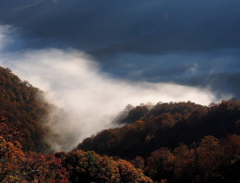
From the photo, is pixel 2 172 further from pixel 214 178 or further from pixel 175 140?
pixel 175 140

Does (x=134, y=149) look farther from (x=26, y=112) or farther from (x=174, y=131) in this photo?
(x=26, y=112)

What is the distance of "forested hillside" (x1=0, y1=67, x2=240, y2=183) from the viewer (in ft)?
93.0

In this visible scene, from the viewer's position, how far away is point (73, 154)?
39500mm

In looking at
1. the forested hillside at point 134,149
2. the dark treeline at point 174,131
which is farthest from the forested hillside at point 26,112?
the dark treeline at point 174,131

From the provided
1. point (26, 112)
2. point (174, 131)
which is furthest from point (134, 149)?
point (26, 112)

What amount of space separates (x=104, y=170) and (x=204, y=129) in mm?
74756

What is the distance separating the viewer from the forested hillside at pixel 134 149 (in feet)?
93.0

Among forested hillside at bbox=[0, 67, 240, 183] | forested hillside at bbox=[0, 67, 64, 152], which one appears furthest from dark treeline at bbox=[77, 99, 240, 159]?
forested hillside at bbox=[0, 67, 64, 152]

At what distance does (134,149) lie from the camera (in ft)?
343

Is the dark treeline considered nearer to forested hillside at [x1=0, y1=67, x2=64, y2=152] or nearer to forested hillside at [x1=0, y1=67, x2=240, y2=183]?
forested hillside at [x1=0, y1=67, x2=240, y2=183]

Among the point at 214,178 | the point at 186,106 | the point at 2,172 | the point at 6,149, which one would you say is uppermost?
the point at 186,106

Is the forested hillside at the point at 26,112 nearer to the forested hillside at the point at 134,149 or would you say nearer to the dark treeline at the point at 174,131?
the forested hillside at the point at 134,149

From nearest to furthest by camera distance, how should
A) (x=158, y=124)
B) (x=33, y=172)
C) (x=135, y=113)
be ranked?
1. (x=33, y=172)
2. (x=158, y=124)
3. (x=135, y=113)

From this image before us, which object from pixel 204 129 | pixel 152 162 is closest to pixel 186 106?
pixel 204 129
